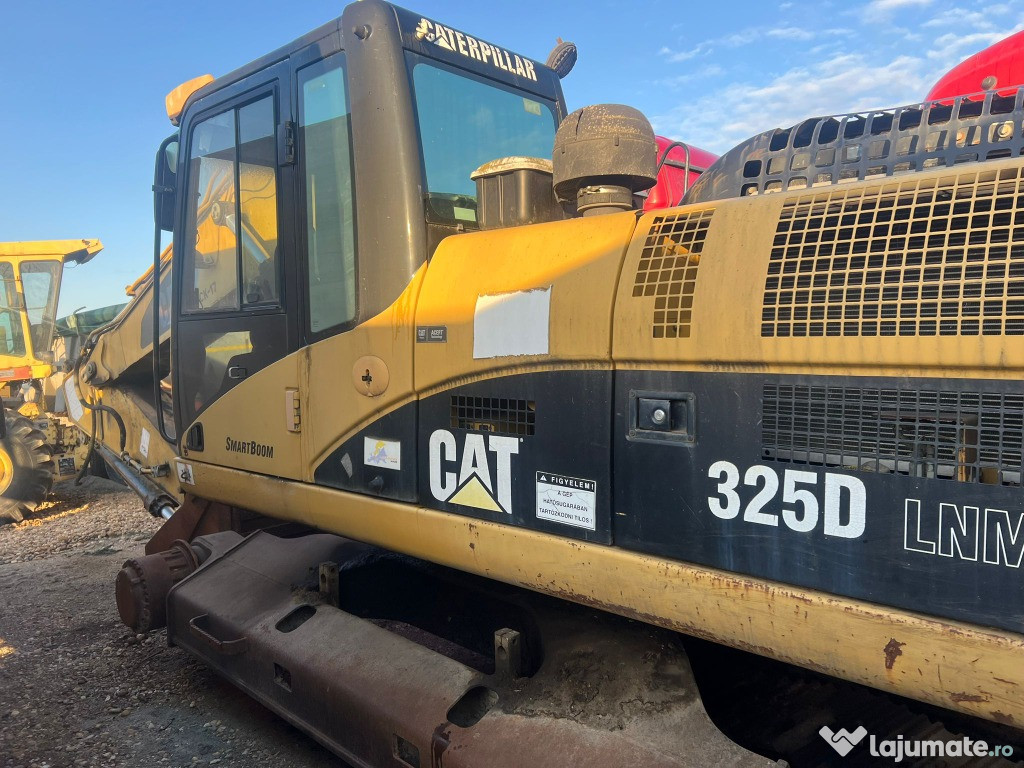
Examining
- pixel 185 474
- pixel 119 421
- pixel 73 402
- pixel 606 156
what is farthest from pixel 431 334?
pixel 73 402

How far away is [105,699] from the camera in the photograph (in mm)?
3484

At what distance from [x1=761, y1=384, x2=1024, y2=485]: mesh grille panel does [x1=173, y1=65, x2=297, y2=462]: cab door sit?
1901 mm

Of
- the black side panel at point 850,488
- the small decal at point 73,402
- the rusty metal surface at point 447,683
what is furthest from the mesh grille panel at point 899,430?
the small decal at point 73,402

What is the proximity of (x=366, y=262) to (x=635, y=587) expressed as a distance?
1.41 metres

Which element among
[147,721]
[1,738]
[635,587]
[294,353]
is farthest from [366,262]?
[1,738]

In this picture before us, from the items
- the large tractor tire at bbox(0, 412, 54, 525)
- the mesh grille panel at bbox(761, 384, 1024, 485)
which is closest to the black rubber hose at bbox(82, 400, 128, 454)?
the large tractor tire at bbox(0, 412, 54, 525)

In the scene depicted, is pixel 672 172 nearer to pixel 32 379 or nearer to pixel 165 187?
pixel 165 187

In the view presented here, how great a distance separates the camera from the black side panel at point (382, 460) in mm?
2398

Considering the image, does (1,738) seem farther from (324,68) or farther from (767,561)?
(767,561)

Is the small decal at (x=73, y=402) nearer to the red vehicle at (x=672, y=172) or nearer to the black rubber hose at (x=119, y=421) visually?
the black rubber hose at (x=119, y=421)

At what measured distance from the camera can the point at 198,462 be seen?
3412 millimetres

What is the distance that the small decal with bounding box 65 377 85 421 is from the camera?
21.1 ft

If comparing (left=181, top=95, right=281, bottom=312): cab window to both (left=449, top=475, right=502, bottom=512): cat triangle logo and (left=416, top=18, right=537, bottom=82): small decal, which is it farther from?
(left=449, top=475, right=502, bottom=512): cat triangle logo

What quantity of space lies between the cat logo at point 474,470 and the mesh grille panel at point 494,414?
0.10ft
